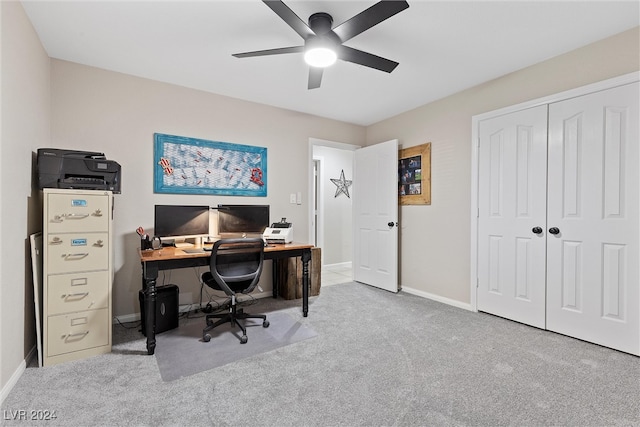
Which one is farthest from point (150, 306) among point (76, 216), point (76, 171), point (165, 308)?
point (76, 171)

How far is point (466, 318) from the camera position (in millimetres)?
3031

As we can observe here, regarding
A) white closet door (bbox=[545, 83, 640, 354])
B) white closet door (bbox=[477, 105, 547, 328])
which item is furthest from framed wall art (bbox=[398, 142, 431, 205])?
white closet door (bbox=[545, 83, 640, 354])

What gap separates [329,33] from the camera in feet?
6.54

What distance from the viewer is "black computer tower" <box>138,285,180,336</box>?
2.65 meters

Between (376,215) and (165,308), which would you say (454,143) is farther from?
(165,308)

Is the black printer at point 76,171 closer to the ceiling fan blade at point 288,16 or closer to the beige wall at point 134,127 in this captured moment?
the beige wall at point 134,127

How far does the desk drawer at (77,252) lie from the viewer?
6.95 ft

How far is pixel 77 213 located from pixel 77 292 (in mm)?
585

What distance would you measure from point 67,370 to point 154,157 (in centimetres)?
197

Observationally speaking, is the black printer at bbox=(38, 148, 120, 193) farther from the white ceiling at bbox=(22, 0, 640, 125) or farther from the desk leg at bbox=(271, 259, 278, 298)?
the desk leg at bbox=(271, 259, 278, 298)

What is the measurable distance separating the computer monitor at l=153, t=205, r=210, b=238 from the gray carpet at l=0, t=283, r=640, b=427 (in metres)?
0.96

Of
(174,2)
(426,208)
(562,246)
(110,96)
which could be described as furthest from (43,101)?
(562,246)

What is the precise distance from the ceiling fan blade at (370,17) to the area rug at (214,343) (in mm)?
2369

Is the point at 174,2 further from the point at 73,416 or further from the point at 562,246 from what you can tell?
the point at 562,246
